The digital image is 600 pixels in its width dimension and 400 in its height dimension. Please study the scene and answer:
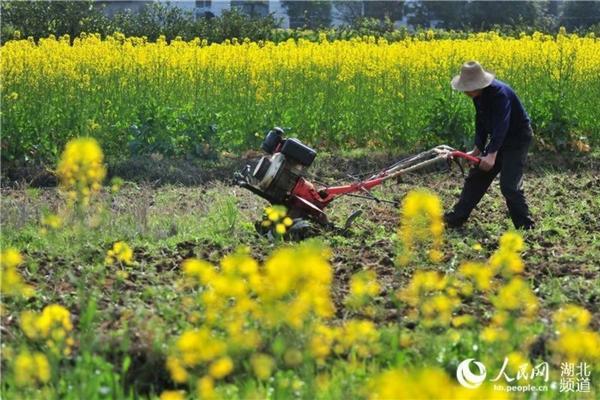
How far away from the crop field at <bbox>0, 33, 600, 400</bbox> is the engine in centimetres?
29

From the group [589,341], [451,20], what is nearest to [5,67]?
[589,341]

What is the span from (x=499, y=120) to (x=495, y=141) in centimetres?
17

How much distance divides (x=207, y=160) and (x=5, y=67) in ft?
8.52

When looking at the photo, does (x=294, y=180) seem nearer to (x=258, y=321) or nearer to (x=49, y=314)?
(x=258, y=321)

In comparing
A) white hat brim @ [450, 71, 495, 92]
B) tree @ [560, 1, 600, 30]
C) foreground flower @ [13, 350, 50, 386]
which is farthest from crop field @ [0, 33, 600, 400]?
tree @ [560, 1, 600, 30]

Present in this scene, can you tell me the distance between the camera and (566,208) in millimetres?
9312

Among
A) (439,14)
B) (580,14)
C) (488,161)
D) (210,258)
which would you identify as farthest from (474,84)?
(580,14)

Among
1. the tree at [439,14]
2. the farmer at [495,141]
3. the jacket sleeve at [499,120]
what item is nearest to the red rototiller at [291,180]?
the jacket sleeve at [499,120]

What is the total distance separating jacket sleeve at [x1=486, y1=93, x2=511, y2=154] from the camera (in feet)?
26.2

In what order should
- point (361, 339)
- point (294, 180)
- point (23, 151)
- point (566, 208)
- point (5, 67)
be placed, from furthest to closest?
point (5, 67)
point (23, 151)
point (566, 208)
point (294, 180)
point (361, 339)

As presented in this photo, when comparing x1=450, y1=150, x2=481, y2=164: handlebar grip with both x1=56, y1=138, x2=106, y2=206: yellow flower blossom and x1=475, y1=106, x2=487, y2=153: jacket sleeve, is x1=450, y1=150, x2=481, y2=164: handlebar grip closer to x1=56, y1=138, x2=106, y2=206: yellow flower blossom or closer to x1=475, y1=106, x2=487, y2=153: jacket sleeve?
x1=475, y1=106, x2=487, y2=153: jacket sleeve

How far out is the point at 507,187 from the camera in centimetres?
825

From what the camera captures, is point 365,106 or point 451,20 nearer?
point 365,106

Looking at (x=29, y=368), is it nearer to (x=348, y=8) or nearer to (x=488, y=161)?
(x=488, y=161)
